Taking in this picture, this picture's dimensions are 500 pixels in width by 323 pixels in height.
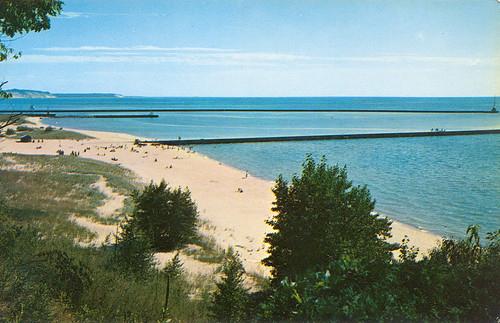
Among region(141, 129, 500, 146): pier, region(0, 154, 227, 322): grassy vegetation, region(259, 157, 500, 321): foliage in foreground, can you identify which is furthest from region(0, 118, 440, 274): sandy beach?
region(141, 129, 500, 146): pier

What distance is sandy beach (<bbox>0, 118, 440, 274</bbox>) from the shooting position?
21609mm

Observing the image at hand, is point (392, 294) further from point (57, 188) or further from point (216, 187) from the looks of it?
point (216, 187)

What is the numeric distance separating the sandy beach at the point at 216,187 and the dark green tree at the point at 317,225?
370 cm

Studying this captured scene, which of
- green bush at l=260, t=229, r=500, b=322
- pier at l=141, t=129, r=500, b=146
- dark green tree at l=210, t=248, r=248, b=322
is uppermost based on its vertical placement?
pier at l=141, t=129, r=500, b=146

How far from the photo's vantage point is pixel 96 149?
200ft

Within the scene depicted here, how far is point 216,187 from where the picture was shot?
1435 inches

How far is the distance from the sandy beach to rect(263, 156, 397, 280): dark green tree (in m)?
3.70

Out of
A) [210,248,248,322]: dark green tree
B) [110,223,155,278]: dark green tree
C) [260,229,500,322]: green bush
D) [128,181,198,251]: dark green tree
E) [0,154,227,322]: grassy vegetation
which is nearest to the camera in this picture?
[260,229,500,322]: green bush

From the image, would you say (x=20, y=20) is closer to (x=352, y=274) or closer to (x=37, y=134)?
(x=352, y=274)

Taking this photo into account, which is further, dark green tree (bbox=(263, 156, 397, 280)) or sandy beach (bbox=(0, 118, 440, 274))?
sandy beach (bbox=(0, 118, 440, 274))

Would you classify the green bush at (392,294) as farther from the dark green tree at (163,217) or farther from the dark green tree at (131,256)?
the dark green tree at (163,217)

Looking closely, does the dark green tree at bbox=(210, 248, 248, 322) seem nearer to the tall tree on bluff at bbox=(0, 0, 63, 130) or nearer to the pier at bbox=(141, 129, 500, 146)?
the tall tree on bluff at bbox=(0, 0, 63, 130)

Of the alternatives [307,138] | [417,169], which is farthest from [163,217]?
[307,138]

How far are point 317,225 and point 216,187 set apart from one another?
2425 cm
